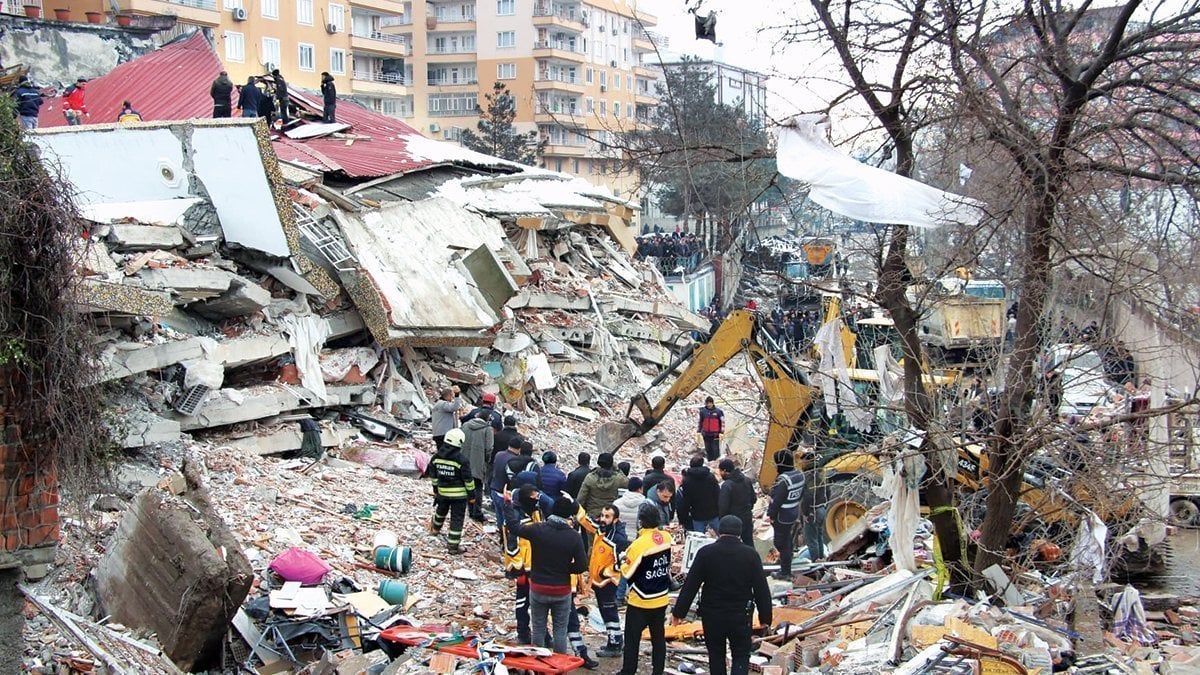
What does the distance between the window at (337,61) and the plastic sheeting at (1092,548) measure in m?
42.1

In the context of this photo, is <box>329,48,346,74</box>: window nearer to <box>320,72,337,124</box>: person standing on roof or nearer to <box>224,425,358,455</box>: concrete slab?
<box>320,72,337,124</box>: person standing on roof

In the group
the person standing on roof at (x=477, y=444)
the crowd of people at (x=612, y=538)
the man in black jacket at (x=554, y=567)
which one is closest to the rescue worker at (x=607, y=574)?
the crowd of people at (x=612, y=538)

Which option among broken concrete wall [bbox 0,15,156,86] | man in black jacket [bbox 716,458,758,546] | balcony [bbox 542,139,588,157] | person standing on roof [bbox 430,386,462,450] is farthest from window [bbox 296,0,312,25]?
man in black jacket [bbox 716,458,758,546]

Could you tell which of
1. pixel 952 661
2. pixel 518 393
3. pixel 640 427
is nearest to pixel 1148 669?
pixel 952 661

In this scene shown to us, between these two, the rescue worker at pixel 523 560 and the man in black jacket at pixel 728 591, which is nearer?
the man in black jacket at pixel 728 591

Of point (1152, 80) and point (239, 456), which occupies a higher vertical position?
point (1152, 80)

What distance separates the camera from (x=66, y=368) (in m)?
6.50

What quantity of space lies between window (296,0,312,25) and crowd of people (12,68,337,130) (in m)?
20.9

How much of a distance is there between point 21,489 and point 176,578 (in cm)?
193

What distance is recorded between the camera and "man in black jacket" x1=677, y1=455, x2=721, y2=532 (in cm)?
1149

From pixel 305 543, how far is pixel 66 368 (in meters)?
4.90

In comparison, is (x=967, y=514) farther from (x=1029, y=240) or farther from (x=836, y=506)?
(x=1029, y=240)

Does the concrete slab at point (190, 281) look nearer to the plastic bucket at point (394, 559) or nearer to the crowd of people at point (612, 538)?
the crowd of people at point (612, 538)

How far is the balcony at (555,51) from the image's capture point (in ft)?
192
